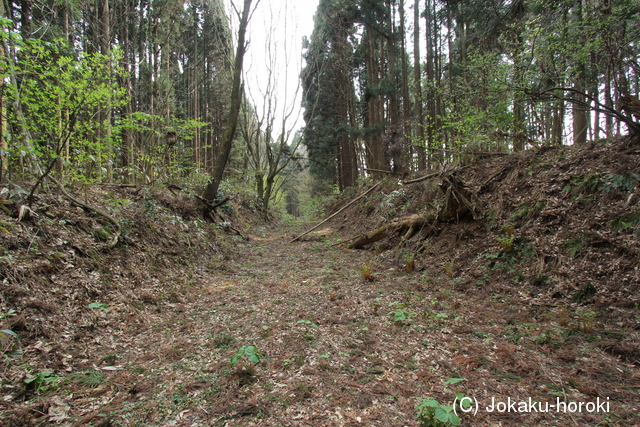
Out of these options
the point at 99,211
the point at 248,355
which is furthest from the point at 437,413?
the point at 99,211

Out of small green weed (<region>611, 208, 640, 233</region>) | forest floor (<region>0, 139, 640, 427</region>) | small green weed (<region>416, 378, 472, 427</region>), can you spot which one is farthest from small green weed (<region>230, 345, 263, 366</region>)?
small green weed (<region>611, 208, 640, 233</region>)

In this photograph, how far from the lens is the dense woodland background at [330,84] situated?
5.08 meters

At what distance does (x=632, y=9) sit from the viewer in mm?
5328

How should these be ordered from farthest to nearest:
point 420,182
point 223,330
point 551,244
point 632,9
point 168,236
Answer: point 420,182, point 168,236, point 632,9, point 551,244, point 223,330

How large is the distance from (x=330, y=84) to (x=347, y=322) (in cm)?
1984

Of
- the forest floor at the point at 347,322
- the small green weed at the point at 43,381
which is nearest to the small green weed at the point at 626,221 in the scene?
the forest floor at the point at 347,322

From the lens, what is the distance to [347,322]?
12.4 feet

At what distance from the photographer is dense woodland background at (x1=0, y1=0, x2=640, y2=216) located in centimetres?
508

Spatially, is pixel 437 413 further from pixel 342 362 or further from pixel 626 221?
pixel 626 221

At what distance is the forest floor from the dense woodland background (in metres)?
1.39

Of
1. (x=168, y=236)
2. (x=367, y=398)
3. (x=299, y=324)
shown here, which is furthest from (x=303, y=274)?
(x=367, y=398)

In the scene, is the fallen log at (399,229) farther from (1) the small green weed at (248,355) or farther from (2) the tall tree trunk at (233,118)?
(1) the small green weed at (248,355)

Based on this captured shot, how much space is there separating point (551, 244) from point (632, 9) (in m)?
4.84

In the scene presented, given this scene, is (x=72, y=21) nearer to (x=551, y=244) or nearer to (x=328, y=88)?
(x=328, y=88)
